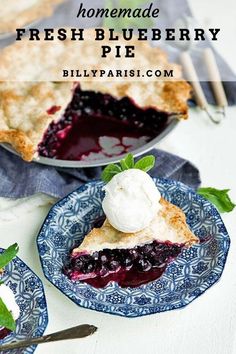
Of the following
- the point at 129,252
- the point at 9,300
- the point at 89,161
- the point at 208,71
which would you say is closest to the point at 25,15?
the point at 208,71

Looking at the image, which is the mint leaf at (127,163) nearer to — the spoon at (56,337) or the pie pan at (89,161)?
the pie pan at (89,161)

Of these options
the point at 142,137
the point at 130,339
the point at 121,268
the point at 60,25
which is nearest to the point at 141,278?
the point at 121,268

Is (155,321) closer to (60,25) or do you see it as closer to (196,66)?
(196,66)

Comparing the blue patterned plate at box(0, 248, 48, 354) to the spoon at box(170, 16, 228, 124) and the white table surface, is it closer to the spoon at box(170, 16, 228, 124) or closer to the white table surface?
the white table surface

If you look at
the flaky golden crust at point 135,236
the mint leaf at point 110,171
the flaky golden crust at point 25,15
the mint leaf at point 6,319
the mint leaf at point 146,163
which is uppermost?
the flaky golden crust at point 25,15

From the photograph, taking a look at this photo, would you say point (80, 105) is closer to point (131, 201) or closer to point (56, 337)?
point (131, 201)

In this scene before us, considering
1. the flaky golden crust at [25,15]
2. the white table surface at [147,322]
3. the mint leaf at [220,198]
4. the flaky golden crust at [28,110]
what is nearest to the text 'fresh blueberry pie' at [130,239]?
the white table surface at [147,322]
